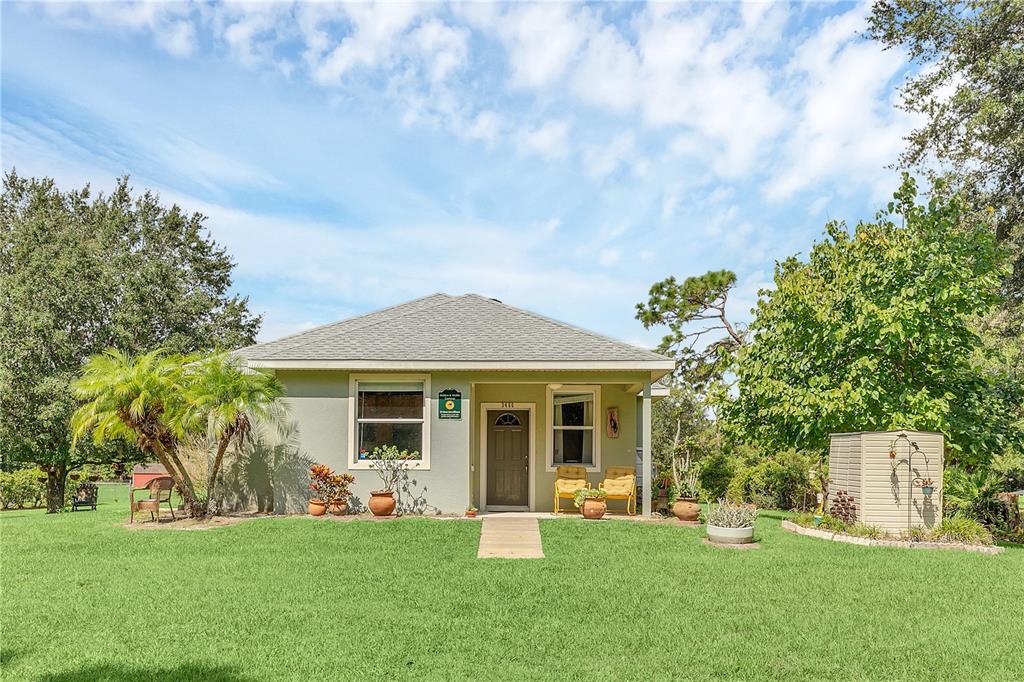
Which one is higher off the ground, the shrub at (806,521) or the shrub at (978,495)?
the shrub at (978,495)

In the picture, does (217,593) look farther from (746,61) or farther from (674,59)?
(746,61)

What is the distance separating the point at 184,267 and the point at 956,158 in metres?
26.5

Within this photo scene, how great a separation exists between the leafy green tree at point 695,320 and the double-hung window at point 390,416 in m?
8.69

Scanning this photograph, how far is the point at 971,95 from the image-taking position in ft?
43.5

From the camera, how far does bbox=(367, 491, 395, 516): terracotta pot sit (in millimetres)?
12016

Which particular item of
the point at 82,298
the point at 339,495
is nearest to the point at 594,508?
the point at 339,495

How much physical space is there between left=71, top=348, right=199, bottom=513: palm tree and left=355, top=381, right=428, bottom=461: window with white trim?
121 inches

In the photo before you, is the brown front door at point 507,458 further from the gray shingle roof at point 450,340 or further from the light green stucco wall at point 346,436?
the gray shingle roof at point 450,340

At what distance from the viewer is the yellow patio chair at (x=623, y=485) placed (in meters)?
12.7

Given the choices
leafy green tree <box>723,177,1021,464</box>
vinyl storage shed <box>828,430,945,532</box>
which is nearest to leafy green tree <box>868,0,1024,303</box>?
leafy green tree <box>723,177,1021,464</box>

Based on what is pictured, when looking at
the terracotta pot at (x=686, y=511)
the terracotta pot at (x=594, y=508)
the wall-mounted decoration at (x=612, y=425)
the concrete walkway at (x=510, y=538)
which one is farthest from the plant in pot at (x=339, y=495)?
the terracotta pot at (x=686, y=511)

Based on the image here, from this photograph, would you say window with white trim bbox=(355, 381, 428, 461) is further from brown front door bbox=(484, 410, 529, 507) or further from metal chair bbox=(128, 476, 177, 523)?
metal chair bbox=(128, 476, 177, 523)

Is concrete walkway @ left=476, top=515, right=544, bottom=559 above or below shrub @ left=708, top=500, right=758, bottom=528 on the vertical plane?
below

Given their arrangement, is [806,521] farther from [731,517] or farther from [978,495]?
[978,495]
